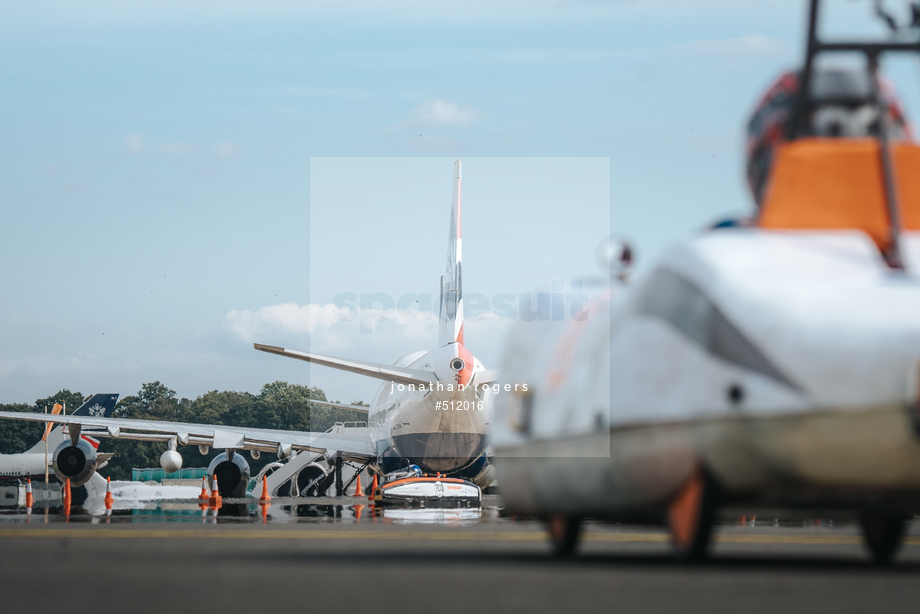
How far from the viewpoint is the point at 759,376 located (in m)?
6.29

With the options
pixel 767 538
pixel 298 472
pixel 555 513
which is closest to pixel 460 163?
pixel 298 472

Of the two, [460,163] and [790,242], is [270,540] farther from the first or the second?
[460,163]

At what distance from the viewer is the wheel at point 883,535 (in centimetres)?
834

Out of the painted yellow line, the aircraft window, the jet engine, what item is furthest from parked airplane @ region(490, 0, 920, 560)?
the jet engine

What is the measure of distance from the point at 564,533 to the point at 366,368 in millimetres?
21328

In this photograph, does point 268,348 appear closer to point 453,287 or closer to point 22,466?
point 453,287

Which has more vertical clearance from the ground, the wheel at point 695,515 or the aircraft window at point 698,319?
the aircraft window at point 698,319

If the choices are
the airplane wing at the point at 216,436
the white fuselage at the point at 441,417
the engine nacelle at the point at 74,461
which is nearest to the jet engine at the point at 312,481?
the airplane wing at the point at 216,436

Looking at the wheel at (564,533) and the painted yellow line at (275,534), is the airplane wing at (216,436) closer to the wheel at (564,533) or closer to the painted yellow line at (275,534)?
the painted yellow line at (275,534)

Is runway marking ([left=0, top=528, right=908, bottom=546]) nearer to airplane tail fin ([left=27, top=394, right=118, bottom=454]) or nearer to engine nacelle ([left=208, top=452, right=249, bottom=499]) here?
engine nacelle ([left=208, top=452, right=249, bottom=499])

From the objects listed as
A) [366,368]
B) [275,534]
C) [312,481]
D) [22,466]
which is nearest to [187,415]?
[22,466]

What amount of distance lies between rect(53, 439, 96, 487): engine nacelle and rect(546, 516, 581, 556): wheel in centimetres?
3175

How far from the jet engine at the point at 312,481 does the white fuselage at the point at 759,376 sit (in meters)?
39.7

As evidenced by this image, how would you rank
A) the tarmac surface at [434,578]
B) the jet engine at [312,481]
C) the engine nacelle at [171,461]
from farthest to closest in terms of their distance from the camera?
the jet engine at [312,481], the engine nacelle at [171,461], the tarmac surface at [434,578]
